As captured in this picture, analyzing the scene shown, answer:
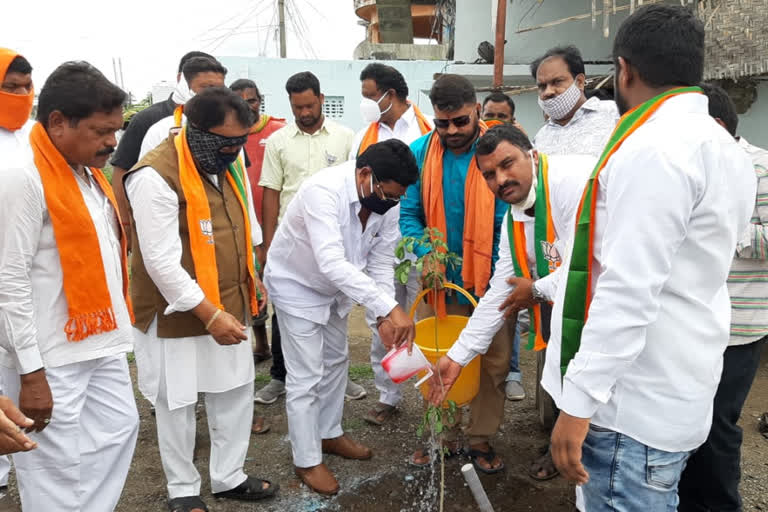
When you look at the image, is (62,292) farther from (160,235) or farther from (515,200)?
(515,200)

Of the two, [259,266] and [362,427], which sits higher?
[259,266]

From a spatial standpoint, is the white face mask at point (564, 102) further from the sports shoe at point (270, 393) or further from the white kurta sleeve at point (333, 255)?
the sports shoe at point (270, 393)

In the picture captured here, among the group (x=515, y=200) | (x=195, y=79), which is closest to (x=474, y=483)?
(x=515, y=200)

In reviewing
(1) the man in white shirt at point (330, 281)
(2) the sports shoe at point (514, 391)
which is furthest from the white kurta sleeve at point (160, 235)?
(2) the sports shoe at point (514, 391)

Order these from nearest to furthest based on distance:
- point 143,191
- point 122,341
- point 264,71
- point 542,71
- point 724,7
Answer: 1. point 122,341
2. point 143,191
3. point 542,71
4. point 724,7
5. point 264,71

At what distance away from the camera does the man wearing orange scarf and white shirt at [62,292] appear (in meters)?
1.94

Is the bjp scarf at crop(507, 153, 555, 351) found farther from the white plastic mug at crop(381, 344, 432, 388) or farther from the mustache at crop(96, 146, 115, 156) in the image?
the mustache at crop(96, 146, 115, 156)

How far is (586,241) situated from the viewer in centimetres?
153

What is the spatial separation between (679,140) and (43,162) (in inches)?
79.2

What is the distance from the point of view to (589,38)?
966cm

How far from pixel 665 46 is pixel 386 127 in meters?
2.92

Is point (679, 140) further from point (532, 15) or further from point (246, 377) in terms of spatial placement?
point (532, 15)

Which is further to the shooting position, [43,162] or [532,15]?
[532,15]

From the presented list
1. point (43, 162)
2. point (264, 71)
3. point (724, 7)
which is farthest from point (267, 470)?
point (264, 71)
